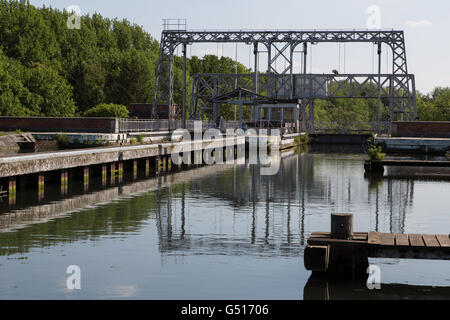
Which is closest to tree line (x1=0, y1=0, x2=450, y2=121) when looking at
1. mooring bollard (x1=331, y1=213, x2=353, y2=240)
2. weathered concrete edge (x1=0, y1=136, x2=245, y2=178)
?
weathered concrete edge (x1=0, y1=136, x2=245, y2=178)

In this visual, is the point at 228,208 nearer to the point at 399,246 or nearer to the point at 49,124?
the point at 399,246

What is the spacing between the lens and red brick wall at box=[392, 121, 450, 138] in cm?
6819

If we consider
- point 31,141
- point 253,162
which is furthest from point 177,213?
point 31,141

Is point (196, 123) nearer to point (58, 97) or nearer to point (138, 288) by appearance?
point (58, 97)

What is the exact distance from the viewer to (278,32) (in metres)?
78.1

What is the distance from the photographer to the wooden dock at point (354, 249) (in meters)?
14.2

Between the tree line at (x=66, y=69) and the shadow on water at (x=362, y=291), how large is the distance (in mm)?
61510

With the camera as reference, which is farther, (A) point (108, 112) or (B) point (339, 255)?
(A) point (108, 112)

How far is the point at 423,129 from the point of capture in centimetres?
6869

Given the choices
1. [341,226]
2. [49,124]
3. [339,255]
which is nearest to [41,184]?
[341,226]

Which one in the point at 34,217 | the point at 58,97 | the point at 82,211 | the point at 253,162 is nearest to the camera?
the point at 34,217

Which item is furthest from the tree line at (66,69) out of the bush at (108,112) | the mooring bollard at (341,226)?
the mooring bollard at (341,226)

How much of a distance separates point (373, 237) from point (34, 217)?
11.0 metres

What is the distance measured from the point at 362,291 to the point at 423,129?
188 ft
